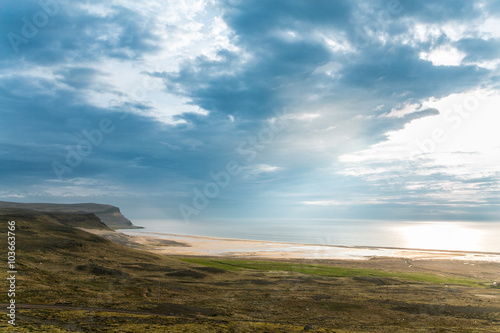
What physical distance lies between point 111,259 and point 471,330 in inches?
2189

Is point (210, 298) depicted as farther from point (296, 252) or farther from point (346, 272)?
point (296, 252)

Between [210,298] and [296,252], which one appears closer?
[210,298]

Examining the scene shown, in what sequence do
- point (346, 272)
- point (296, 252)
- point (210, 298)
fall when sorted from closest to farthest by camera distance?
1. point (210, 298)
2. point (346, 272)
3. point (296, 252)

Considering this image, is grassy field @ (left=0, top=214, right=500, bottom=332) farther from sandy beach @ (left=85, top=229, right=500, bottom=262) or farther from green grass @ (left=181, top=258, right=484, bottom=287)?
sandy beach @ (left=85, top=229, right=500, bottom=262)

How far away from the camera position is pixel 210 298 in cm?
3666

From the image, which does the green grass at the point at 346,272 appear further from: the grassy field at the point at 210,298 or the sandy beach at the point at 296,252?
the sandy beach at the point at 296,252

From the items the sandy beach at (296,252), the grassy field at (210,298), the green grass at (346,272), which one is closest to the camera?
the grassy field at (210,298)

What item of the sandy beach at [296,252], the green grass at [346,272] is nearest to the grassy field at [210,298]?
the green grass at [346,272]

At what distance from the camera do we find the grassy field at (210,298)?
2477 centimetres

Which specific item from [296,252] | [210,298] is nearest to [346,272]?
[210,298]

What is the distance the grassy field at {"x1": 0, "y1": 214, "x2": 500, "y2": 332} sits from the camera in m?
24.8

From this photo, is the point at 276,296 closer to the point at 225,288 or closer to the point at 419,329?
the point at 225,288

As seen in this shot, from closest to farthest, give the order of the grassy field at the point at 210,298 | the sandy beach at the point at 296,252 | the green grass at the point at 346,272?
the grassy field at the point at 210,298, the green grass at the point at 346,272, the sandy beach at the point at 296,252

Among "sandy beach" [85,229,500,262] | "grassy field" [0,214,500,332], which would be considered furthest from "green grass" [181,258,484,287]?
"sandy beach" [85,229,500,262]
